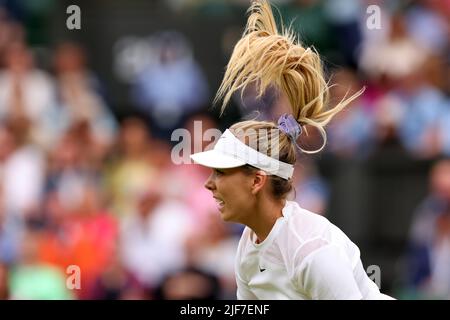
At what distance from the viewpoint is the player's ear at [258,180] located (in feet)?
15.3

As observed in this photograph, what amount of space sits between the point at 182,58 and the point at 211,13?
2.69 ft

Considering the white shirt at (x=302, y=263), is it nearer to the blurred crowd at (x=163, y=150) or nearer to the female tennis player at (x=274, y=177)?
the female tennis player at (x=274, y=177)

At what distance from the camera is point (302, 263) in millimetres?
4434

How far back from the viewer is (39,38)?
38.9 ft

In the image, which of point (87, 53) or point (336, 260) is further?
point (87, 53)

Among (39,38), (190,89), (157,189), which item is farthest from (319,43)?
(39,38)

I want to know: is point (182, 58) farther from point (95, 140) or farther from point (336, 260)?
point (336, 260)

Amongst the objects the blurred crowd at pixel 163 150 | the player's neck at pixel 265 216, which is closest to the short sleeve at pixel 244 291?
the player's neck at pixel 265 216

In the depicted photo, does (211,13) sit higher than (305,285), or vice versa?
(211,13)

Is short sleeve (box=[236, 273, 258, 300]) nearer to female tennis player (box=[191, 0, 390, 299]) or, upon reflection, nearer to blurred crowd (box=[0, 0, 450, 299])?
female tennis player (box=[191, 0, 390, 299])

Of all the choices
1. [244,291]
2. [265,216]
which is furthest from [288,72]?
[244,291]

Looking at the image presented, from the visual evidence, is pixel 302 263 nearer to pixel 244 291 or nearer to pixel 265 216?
pixel 265 216

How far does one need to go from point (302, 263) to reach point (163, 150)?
5764mm

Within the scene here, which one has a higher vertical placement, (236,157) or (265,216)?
(236,157)
